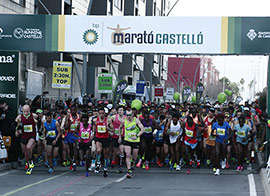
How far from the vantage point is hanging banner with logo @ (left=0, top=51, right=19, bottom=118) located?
16.8 m

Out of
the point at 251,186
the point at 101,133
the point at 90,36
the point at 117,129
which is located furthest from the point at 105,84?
the point at 251,186

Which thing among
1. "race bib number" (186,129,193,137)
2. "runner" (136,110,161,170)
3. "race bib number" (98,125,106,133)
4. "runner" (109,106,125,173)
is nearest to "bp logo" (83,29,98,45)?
"runner" (109,106,125,173)

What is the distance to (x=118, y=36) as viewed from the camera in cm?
1734

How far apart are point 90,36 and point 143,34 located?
1828 millimetres

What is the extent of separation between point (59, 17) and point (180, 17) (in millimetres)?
4191

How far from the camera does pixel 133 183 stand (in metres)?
12.8

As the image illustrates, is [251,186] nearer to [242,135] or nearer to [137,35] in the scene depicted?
[242,135]

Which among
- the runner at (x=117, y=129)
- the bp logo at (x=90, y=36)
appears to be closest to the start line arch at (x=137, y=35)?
the bp logo at (x=90, y=36)

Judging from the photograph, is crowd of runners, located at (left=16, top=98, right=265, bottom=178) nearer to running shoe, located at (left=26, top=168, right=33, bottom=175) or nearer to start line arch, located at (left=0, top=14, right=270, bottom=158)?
running shoe, located at (left=26, top=168, right=33, bottom=175)

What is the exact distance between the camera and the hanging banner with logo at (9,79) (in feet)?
55.1

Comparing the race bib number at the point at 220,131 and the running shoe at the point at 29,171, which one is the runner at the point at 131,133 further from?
the running shoe at the point at 29,171

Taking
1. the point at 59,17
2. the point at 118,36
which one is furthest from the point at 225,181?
the point at 59,17

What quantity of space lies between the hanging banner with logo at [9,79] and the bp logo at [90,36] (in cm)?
235

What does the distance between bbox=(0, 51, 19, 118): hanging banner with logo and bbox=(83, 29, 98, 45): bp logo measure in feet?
7.72
